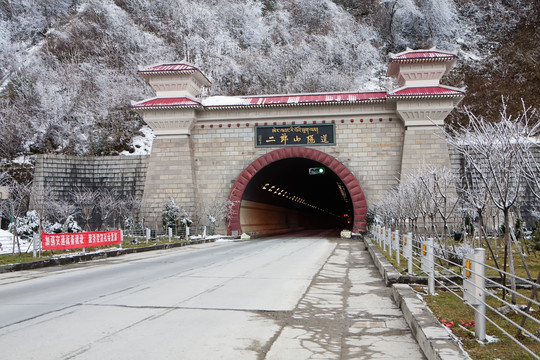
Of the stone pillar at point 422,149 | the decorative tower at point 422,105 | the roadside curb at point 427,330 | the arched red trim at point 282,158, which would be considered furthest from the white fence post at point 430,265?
the arched red trim at point 282,158

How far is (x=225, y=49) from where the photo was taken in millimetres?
73625

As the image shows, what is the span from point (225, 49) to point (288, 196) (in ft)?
102

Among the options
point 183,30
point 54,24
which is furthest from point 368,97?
point 54,24

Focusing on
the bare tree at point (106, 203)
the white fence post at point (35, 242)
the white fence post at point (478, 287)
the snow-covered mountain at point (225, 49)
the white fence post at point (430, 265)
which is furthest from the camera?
the snow-covered mountain at point (225, 49)

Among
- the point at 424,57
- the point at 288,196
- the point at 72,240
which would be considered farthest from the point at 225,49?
the point at 72,240

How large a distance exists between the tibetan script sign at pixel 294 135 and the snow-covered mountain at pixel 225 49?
23623mm

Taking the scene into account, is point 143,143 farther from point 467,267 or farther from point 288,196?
point 467,267

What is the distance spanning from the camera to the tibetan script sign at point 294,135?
3388 cm

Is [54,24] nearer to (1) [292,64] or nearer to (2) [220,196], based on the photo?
(1) [292,64]

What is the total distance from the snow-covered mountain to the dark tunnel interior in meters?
16.0

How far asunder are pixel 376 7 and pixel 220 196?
5651 centimetres

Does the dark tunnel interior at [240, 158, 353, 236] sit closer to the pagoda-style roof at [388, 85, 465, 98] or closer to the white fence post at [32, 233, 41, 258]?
the pagoda-style roof at [388, 85, 465, 98]

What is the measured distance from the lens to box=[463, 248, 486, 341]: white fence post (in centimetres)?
486

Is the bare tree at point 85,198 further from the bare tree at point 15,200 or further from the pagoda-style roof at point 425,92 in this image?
the pagoda-style roof at point 425,92
